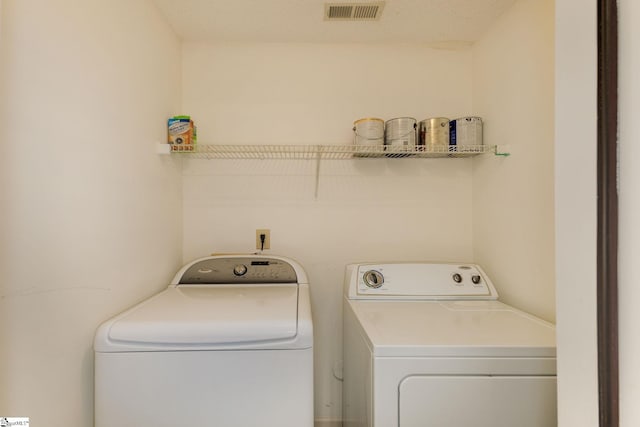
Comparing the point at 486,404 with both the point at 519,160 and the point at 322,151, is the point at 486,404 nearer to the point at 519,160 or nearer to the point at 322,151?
the point at 519,160

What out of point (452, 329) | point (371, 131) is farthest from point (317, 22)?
point (452, 329)

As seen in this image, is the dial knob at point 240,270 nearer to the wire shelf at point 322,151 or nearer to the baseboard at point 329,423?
the wire shelf at point 322,151

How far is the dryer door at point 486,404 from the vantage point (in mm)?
966

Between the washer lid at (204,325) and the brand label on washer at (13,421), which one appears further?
the washer lid at (204,325)

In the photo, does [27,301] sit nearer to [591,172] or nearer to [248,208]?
[248,208]

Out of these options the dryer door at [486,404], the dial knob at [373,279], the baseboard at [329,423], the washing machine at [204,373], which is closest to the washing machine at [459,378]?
the dryer door at [486,404]

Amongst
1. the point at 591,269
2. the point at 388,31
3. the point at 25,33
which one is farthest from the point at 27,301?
the point at 388,31

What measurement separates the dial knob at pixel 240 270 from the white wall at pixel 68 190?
0.38 m

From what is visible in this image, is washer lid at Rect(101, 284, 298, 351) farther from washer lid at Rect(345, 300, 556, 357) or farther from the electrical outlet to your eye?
the electrical outlet

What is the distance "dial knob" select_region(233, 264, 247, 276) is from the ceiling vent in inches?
54.0

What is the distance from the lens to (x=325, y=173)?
1852 millimetres

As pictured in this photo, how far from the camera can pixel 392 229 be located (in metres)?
1.87

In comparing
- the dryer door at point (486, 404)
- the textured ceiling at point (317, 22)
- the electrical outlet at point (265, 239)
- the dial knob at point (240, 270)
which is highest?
the textured ceiling at point (317, 22)

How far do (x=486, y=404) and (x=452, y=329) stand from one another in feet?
0.80
